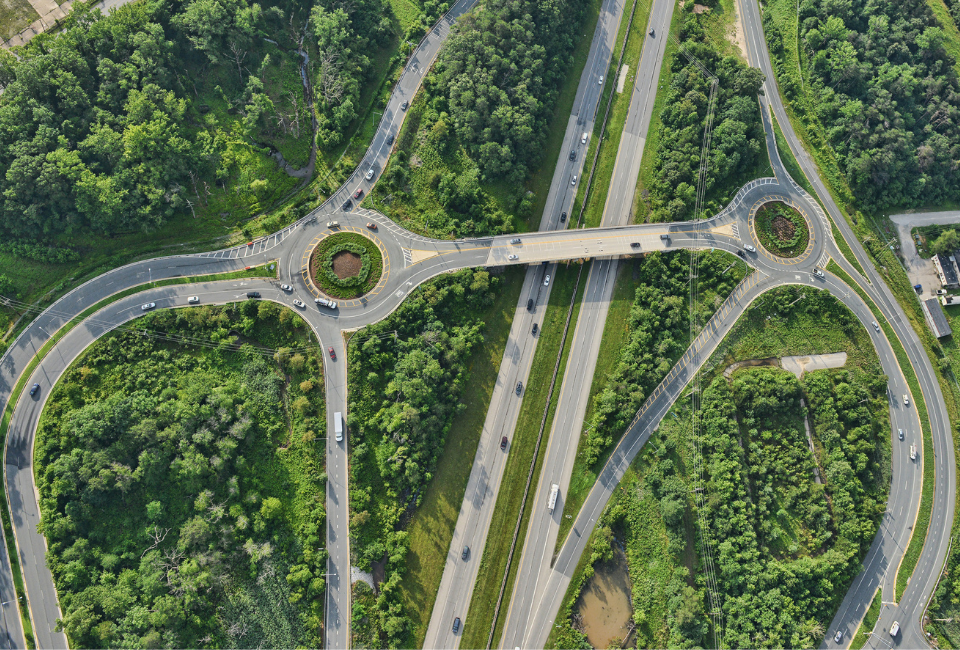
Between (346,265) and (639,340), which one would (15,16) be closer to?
(346,265)

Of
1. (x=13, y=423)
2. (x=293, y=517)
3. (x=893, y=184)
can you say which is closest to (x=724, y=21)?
(x=893, y=184)

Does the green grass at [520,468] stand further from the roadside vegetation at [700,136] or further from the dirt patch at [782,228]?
the dirt patch at [782,228]

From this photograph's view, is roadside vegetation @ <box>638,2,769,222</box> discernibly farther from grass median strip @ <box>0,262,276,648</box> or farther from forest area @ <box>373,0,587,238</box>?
grass median strip @ <box>0,262,276,648</box>

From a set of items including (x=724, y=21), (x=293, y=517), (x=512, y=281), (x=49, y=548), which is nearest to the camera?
(x=49, y=548)

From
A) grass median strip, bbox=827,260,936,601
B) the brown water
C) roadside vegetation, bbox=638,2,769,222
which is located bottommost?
the brown water

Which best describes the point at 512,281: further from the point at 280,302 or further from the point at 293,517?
the point at 293,517

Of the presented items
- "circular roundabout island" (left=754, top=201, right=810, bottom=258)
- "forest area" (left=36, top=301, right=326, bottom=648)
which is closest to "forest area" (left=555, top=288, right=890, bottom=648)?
"circular roundabout island" (left=754, top=201, right=810, bottom=258)

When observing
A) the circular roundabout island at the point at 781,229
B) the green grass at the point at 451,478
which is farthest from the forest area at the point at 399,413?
the circular roundabout island at the point at 781,229
